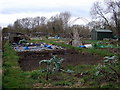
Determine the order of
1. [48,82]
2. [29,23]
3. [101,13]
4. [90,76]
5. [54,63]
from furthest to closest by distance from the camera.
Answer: [29,23]
[101,13]
[54,63]
[90,76]
[48,82]

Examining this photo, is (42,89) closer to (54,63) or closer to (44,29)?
(54,63)

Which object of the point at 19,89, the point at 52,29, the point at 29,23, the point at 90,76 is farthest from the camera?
the point at 29,23

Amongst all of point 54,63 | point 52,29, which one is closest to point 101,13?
point 52,29

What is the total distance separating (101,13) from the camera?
33.4 meters

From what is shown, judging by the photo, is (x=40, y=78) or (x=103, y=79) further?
(x=40, y=78)

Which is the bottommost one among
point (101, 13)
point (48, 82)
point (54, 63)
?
point (48, 82)

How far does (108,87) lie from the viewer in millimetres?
3635

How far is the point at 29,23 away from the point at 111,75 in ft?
191

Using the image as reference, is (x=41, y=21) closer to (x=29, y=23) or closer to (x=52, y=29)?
(x=29, y=23)

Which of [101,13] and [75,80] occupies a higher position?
[101,13]

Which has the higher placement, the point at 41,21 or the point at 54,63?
the point at 41,21

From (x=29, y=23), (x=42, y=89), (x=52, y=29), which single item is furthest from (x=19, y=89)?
(x=29, y=23)

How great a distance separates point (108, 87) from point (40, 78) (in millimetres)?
1737

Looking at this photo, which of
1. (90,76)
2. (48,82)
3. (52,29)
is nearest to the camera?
(48,82)
